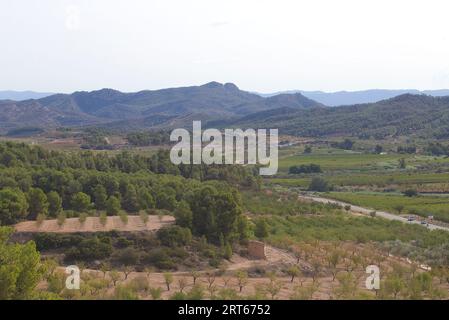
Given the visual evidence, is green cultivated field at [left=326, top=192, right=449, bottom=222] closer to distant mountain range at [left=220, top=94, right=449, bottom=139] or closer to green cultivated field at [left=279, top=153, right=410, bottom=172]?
green cultivated field at [left=279, top=153, right=410, bottom=172]

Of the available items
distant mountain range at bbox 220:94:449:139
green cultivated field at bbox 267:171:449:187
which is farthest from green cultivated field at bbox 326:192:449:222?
distant mountain range at bbox 220:94:449:139

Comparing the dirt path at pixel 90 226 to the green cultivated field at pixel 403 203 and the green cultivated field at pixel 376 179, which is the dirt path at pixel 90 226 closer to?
the green cultivated field at pixel 403 203

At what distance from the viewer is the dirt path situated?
28461 mm

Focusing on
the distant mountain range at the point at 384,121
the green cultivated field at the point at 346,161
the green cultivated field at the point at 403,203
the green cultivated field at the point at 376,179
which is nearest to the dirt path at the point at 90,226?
the green cultivated field at the point at 403,203

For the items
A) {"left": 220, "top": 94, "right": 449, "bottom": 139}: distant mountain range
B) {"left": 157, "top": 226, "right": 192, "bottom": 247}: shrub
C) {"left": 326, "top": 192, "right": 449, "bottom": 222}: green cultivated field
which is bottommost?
{"left": 326, "top": 192, "right": 449, "bottom": 222}: green cultivated field

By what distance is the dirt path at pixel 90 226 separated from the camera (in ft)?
93.4

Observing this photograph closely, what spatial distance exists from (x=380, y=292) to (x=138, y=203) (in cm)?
1975

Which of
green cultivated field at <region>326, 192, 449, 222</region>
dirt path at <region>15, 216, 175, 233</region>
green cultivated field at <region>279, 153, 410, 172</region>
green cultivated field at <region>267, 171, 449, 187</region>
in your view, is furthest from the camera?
green cultivated field at <region>279, 153, 410, 172</region>

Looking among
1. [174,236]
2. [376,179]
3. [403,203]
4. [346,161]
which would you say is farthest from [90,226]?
[346,161]

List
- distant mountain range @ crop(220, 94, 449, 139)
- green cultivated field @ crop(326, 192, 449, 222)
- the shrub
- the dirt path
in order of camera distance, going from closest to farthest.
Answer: the shrub < the dirt path < green cultivated field @ crop(326, 192, 449, 222) < distant mountain range @ crop(220, 94, 449, 139)

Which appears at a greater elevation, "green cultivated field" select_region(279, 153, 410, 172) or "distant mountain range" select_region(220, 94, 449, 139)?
"distant mountain range" select_region(220, 94, 449, 139)
